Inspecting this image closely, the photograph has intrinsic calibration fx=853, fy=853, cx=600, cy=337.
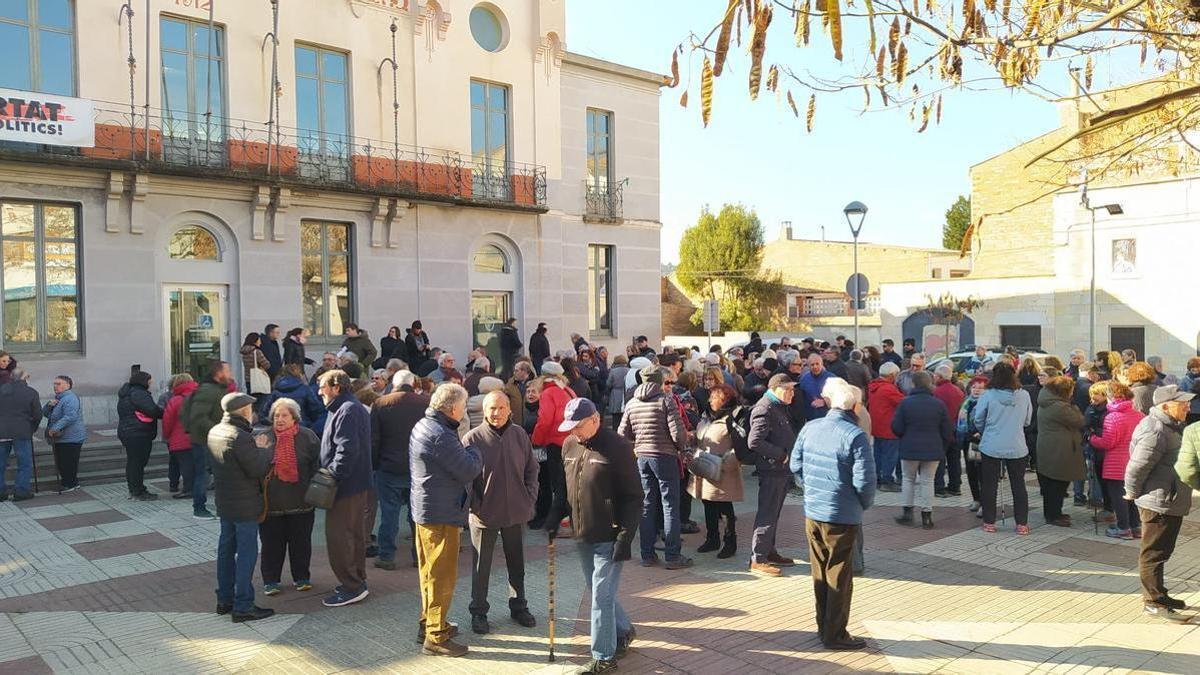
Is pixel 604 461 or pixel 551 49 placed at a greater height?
pixel 551 49

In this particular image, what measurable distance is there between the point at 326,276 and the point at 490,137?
558cm

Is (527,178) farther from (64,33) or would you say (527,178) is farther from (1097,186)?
(1097,186)

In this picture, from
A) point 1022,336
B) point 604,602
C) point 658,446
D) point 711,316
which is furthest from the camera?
point 1022,336

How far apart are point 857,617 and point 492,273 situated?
15726 millimetres

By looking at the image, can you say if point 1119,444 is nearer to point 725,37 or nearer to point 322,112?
point 725,37

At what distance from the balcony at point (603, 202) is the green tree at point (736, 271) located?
23496mm

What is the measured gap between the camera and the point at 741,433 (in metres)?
8.25

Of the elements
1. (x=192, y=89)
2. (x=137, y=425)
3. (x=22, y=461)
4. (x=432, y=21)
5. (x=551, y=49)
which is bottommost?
(x=22, y=461)

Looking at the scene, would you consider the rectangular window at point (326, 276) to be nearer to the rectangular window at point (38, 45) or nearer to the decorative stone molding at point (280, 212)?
the decorative stone molding at point (280, 212)

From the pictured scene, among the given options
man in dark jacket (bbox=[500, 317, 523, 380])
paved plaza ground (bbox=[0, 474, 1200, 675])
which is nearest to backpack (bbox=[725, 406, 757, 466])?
paved plaza ground (bbox=[0, 474, 1200, 675])

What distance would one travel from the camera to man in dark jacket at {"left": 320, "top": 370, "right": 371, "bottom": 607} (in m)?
6.98

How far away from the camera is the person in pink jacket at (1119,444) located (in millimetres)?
8758

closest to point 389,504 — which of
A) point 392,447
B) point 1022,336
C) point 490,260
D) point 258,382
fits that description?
point 392,447

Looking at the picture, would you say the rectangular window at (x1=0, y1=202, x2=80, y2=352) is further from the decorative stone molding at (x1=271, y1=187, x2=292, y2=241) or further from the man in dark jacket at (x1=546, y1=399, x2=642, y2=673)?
the man in dark jacket at (x1=546, y1=399, x2=642, y2=673)
